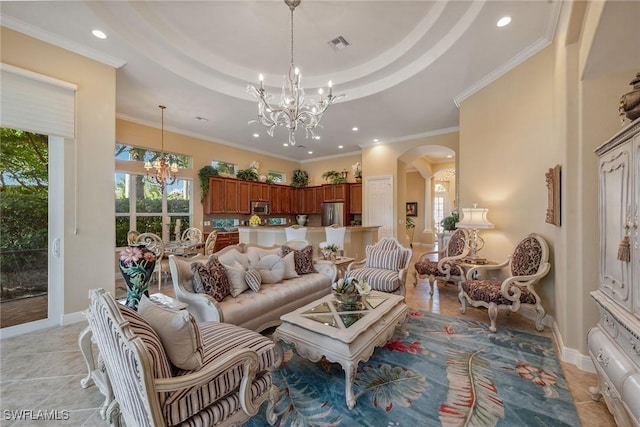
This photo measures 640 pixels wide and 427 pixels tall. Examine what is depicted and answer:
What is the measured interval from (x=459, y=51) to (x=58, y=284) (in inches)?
238

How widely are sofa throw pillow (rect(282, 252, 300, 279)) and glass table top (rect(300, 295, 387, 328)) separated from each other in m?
1.02

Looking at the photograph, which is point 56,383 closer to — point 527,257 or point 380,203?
point 527,257

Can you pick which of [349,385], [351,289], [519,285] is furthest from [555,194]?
[349,385]

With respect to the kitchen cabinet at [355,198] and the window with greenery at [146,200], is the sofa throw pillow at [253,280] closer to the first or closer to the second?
the window with greenery at [146,200]

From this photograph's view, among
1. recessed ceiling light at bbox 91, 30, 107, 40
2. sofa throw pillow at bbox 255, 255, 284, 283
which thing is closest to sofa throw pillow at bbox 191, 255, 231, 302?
sofa throw pillow at bbox 255, 255, 284, 283

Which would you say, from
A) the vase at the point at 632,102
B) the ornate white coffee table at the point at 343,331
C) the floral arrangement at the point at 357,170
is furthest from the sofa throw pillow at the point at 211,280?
the floral arrangement at the point at 357,170

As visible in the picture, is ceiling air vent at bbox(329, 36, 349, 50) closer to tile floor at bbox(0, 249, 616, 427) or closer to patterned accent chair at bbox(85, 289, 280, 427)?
patterned accent chair at bbox(85, 289, 280, 427)

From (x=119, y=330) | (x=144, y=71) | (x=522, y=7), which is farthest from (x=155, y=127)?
(x=522, y=7)

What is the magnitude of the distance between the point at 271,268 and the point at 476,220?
3195mm

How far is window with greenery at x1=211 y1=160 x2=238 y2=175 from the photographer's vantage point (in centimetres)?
743

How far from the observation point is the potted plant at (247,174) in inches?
303

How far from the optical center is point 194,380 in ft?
4.16

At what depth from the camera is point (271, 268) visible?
11.3 ft

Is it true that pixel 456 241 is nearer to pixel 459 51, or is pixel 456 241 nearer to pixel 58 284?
pixel 459 51
